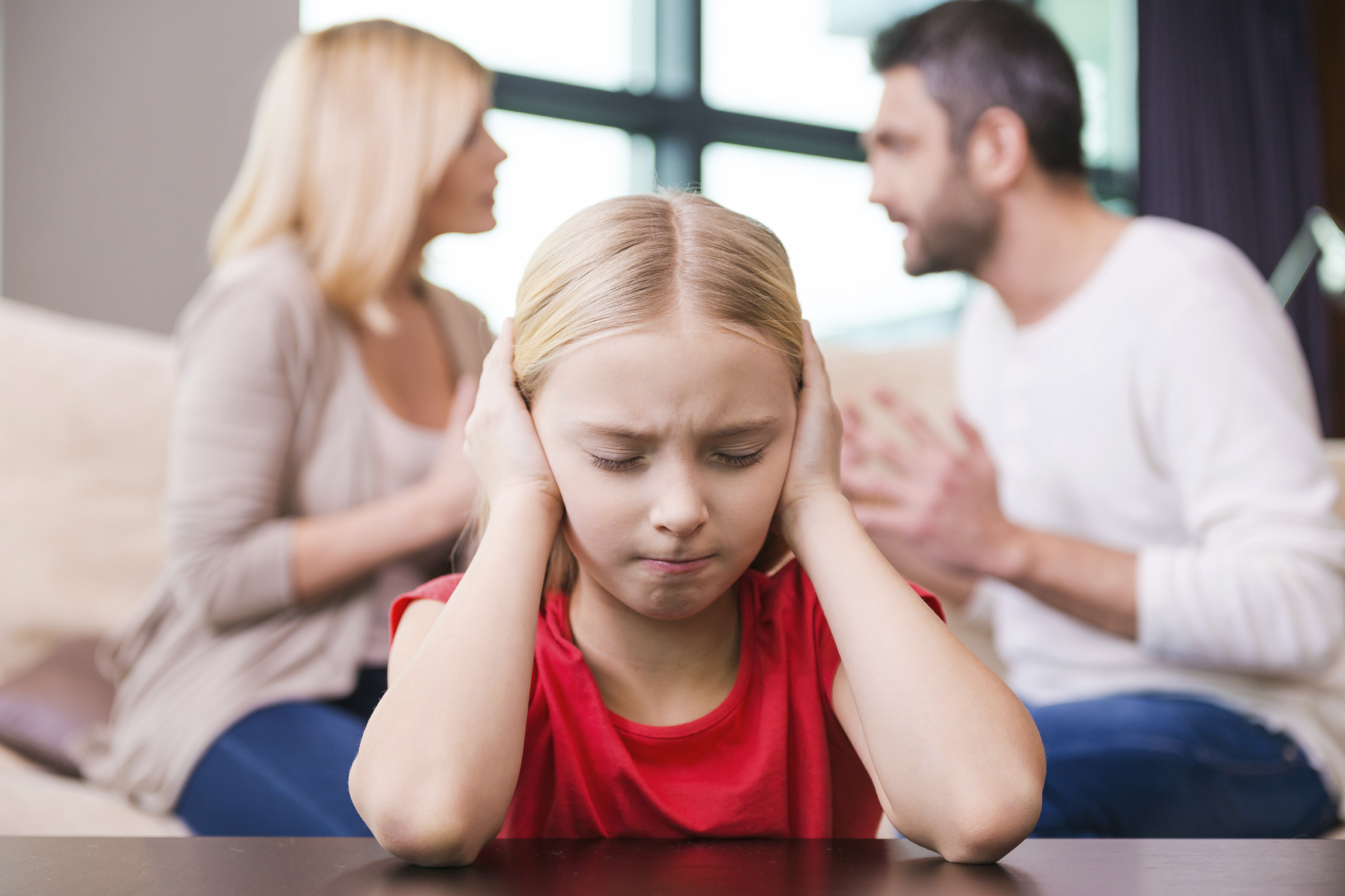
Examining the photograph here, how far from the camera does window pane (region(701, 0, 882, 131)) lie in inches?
143

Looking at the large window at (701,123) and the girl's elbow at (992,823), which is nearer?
the girl's elbow at (992,823)

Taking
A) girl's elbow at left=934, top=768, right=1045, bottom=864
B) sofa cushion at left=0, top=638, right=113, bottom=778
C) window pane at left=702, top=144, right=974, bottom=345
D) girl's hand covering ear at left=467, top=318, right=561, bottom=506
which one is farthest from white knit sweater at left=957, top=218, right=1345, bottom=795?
window pane at left=702, top=144, right=974, bottom=345

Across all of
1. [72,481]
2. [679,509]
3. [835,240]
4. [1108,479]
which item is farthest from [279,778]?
[835,240]

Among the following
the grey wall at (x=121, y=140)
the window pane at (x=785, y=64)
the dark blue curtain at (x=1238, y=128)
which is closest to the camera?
the grey wall at (x=121, y=140)

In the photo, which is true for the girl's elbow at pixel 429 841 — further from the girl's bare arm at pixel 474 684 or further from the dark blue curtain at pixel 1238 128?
the dark blue curtain at pixel 1238 128

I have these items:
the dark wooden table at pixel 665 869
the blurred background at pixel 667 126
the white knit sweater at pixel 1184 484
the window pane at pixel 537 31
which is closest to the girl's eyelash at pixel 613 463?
the dark wooden table at pixel 665 869

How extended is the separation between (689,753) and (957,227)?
0.95m

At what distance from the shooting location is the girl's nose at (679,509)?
2.09 ft

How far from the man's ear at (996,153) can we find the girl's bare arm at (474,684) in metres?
0.91

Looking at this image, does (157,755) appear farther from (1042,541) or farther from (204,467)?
(1042,541)

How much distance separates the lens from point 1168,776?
103 cm

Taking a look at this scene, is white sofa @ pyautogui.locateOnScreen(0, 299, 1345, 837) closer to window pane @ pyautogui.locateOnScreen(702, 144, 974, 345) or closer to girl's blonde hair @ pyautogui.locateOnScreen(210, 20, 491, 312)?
girl's blonde hair @ pyautogui.locateOnScreen(210, 20, 491, 312)

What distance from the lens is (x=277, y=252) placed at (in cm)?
132

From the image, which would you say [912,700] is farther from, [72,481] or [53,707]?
[72,481]
